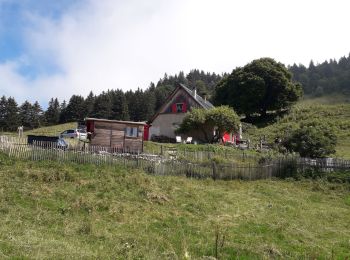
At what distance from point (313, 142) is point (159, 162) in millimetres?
13827

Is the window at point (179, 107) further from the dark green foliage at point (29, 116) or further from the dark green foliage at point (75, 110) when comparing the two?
the dark green foliage at point (29, 116)

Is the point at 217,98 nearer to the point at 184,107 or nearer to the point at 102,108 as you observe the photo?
the point at 184,107

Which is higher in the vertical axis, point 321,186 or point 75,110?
point 75,110

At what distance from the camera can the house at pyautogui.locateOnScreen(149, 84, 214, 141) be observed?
157 ft

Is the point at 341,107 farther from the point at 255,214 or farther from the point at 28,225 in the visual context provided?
the point at 28,225

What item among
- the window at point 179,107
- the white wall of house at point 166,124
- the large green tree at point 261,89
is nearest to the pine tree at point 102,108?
the large green tree at point 261,89

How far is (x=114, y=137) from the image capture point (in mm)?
28781

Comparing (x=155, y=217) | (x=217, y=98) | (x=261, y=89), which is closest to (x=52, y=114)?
(x=217, y=98)

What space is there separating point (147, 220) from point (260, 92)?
5538cm

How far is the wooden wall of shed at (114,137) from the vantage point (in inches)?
1112

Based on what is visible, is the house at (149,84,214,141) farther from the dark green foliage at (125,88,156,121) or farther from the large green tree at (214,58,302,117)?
the dark green foliage at (125,88,156,121)

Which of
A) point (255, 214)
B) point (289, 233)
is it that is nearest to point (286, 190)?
point (255, 214)

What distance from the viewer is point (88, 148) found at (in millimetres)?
22203

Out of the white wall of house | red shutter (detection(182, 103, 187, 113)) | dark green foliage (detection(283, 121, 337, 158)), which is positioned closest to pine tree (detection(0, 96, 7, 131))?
the white wall of house
